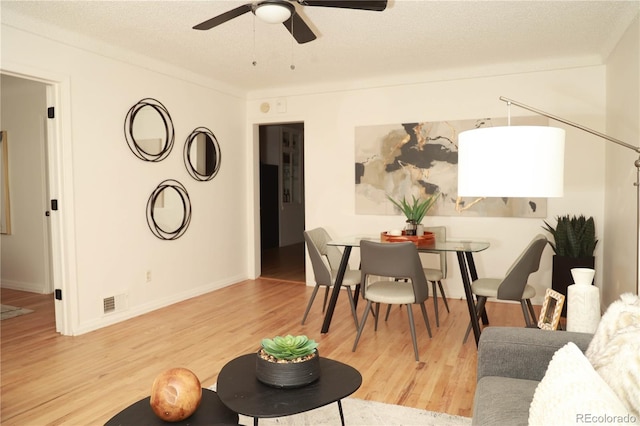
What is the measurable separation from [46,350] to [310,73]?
3.49 meters

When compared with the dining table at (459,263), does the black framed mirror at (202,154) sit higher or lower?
higher

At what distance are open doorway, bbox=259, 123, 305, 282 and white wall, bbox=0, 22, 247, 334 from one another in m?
2.80

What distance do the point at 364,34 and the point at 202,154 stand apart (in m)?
2.31

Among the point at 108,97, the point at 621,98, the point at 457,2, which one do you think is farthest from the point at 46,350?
the point at 621,98

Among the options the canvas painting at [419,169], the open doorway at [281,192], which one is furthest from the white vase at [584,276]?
the open doorway at [281,192]

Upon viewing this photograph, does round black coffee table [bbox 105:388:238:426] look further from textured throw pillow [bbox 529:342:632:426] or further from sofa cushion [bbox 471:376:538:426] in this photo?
textured throw pillow [bbox 529:342:632:426]

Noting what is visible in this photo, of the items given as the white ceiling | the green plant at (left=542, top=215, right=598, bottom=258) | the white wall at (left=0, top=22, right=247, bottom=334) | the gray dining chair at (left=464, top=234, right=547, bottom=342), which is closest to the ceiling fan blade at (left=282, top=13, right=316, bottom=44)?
the white ceiling

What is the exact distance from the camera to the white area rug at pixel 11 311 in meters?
4.16

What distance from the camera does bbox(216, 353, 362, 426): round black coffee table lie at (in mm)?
1546

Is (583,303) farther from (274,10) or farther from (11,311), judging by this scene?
Answer: (11,311)

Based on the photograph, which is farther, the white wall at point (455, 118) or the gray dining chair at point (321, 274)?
the white wall at point (455, 118)

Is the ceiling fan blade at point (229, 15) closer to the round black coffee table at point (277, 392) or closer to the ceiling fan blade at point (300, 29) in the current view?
the ceiling fan blade at point (300, 29)

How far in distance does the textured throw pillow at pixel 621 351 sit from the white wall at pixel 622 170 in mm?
1701

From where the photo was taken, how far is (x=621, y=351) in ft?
4.24
